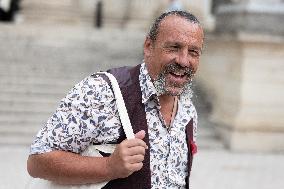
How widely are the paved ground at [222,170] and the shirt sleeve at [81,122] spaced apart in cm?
435

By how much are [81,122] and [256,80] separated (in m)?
7.40

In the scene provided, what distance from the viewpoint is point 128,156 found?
199cm

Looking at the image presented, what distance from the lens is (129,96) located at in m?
2.18

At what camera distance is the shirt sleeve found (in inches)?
81.7

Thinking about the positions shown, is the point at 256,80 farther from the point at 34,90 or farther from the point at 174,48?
the point at 174,48

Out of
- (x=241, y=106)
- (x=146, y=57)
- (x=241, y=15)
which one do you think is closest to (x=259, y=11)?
(x=241, y=15)

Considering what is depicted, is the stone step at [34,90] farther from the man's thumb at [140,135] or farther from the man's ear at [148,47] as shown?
the man's thumb at [140,135]

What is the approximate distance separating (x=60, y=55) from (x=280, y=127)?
5.07m

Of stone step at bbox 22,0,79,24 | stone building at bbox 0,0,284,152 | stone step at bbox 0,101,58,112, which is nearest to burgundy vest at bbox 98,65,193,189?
stone building at bbox 0,0,284,152

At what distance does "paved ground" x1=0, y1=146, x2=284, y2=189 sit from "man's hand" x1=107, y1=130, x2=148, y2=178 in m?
4.45

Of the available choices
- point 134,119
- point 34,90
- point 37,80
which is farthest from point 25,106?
point 134,119

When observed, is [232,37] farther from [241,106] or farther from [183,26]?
[183,26]

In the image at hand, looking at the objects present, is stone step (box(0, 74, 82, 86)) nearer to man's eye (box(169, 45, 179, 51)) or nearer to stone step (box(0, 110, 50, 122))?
stone step (box(0, 110, 50, 122))

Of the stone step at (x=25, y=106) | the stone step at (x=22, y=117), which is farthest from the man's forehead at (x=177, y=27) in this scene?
the stone step at (x=25, y=106)
